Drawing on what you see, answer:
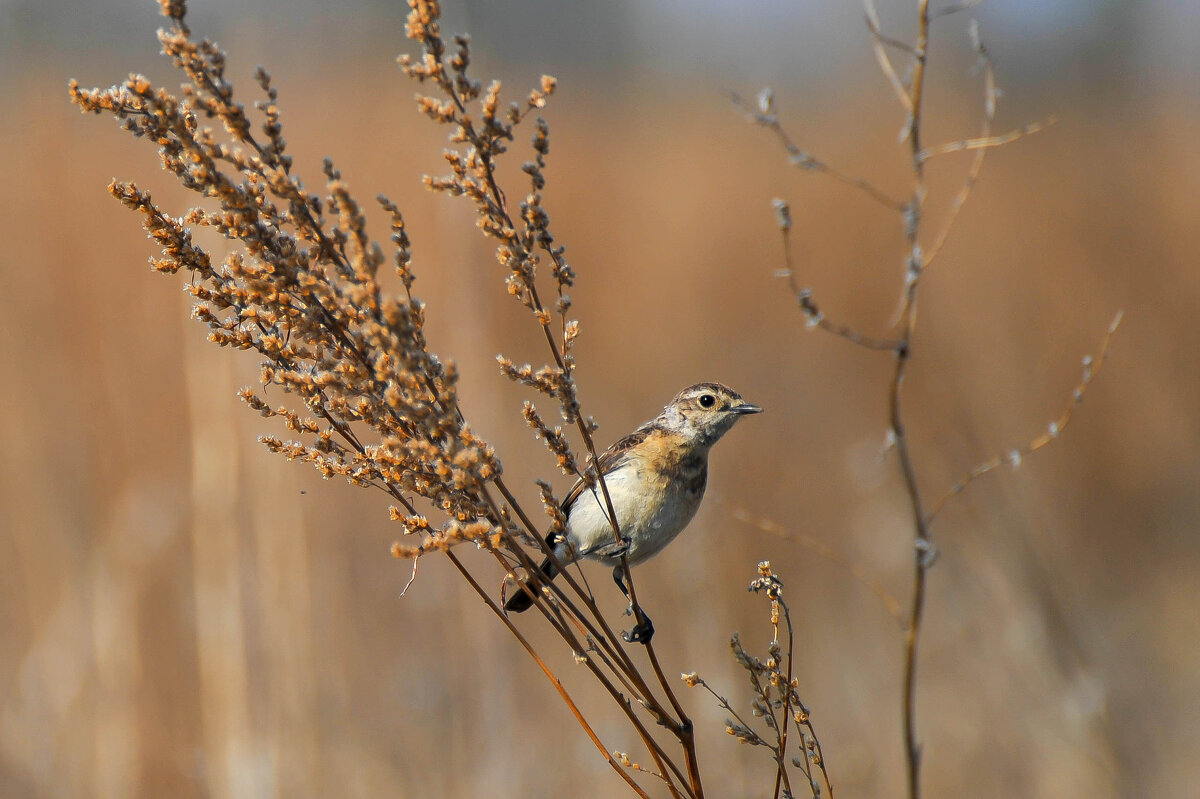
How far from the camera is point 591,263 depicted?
11.0 metres

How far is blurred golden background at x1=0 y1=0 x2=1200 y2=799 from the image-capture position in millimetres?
4348

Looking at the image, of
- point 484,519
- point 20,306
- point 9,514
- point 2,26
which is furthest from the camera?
point 2,26

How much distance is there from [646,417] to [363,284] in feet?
20.5

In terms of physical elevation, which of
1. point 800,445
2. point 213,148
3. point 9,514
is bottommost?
point 213,148

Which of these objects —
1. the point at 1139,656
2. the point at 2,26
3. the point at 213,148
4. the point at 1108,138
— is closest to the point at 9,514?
the point at 2,26

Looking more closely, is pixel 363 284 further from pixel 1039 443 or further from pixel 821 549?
pixel 1039 443

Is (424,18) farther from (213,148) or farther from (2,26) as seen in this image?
(2,26)

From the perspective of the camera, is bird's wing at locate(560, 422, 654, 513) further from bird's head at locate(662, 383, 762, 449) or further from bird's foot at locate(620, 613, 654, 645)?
bird's foot at locate(620, 613, 654, 645)

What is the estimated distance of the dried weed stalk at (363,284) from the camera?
5.19ft

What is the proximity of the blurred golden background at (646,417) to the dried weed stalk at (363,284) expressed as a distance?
1559mm

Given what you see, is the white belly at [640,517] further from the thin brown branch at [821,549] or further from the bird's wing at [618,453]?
the thin brown branch at [821,549]

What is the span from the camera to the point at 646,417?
7746 millimetres

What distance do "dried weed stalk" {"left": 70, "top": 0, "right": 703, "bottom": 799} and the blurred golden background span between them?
156 centimetres

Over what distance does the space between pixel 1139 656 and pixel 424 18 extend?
820 centimetres
